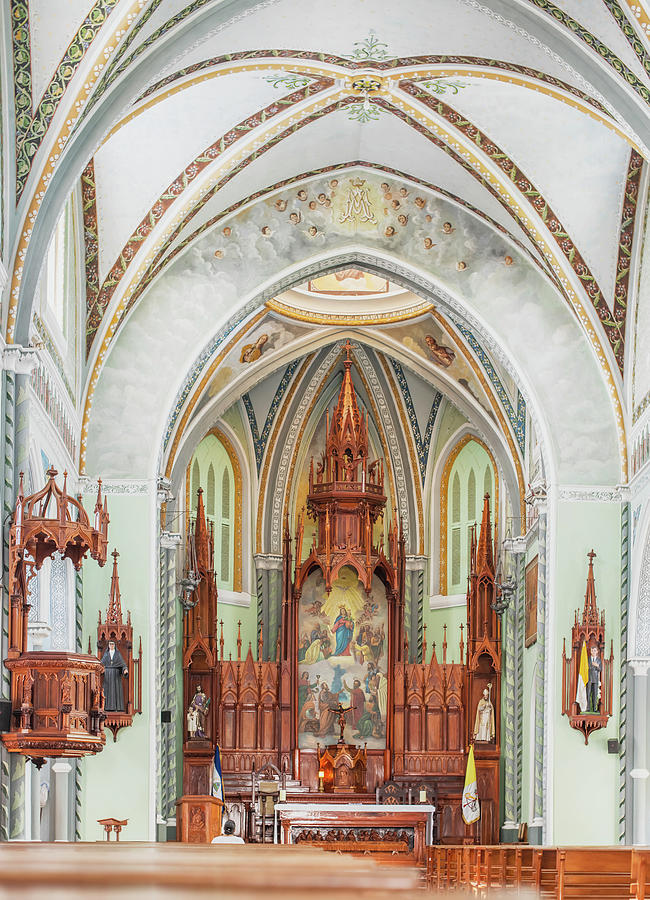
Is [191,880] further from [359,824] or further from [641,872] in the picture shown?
[359,824]

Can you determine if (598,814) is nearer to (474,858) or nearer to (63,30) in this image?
(474,858)

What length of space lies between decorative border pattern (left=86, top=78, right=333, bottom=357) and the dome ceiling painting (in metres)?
0.03

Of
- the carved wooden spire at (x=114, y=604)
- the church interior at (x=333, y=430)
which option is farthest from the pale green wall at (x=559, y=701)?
the carved wooden spire at (x=114, y=604)

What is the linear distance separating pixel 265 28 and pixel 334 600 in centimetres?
1520

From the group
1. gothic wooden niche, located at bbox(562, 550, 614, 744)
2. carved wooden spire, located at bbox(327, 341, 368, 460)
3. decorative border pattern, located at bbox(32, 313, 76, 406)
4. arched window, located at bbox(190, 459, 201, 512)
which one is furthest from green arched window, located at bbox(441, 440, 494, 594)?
decorative border pattern, located at bbox(32, 313, 76, 406)

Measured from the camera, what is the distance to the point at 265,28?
55.0 ft

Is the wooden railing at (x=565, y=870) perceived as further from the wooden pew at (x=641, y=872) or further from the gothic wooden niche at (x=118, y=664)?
the gothic wooden niche at (x=118, y=664)

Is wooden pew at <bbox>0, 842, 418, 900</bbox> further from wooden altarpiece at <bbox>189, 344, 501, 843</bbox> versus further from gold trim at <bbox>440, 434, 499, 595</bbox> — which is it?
gold trim at <bbox>440, 434, 499, 595</bbox>

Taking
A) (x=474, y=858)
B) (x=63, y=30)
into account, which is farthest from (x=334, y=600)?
(x=63, y=30)

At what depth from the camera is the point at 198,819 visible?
1964 cm

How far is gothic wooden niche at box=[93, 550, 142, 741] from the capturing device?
19406 millimetres

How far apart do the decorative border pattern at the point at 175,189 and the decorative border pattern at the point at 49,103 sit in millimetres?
4931

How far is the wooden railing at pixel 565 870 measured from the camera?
35.0 feet

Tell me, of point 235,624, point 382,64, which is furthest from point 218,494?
point 382,64
